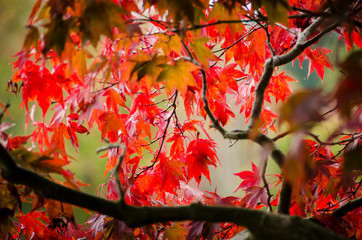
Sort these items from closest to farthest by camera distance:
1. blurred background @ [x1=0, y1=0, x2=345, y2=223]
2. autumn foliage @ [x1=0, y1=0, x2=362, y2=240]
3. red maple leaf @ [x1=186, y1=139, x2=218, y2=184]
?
autumn foliage @ [x1=0, y1=0, x2=362, y2=240] → red maple leaf @ [x1=186, y1=139, x2=218, y2=184] → blurred background @ [x1=0, y1=0, x2=345, y2=223]

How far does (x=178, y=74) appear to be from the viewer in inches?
34.8

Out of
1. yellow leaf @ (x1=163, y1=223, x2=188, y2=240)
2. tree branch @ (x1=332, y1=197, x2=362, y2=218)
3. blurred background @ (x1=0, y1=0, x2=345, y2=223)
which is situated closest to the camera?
tree branch @ (x1=332, y1=197, x2=362, y2=218)

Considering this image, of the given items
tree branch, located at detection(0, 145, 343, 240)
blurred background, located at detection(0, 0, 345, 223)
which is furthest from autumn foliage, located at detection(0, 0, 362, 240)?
blurred background, located at detection(0, 0, 345, 223)

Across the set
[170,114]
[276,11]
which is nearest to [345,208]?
[276,11]

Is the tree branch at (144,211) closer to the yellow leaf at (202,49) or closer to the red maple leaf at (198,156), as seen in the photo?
the yellow leaf at (202,49)

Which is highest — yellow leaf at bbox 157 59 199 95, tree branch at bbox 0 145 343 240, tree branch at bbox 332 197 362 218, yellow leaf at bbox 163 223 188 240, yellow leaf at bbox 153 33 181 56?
yellow leaf at bbox 153 33 181 56

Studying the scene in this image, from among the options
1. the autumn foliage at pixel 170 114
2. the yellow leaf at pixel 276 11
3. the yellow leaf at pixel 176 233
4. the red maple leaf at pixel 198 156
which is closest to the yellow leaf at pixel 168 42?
the autumn foliage at pixel 170 114

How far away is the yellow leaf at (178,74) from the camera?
0.86 meters

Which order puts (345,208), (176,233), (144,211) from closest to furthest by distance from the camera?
(144,211), (345,208), (176,233)

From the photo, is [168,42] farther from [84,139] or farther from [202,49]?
[84,139]

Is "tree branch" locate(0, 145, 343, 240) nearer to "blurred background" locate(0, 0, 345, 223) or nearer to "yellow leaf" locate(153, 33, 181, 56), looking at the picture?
"yellow leaf" locate(153, 33, 181, 56)

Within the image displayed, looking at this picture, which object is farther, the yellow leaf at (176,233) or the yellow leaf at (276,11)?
the yellow leaf at (176,233)

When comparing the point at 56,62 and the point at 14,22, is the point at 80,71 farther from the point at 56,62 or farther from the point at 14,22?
the point at 14,22

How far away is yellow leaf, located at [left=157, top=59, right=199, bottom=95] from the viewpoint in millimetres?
862
